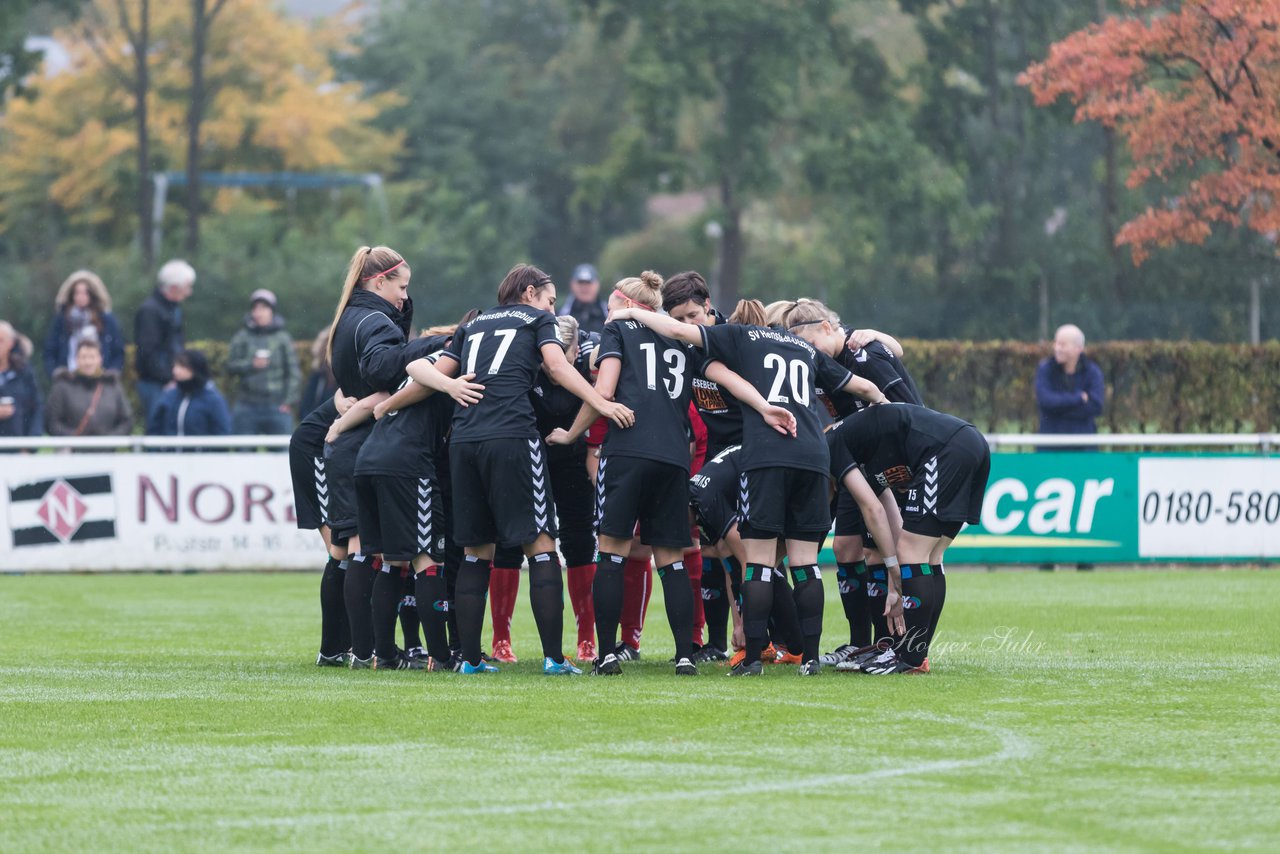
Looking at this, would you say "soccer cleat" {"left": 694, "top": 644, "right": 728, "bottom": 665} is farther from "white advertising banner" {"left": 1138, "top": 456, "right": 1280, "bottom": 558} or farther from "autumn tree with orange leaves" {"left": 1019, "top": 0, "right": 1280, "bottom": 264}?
"autumn tree with orange leaves" {"left": 1019, "top": 0, "right": 1280, "bottom": 264}

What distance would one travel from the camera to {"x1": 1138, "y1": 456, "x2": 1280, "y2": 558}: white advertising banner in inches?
667

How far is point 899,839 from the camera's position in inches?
210

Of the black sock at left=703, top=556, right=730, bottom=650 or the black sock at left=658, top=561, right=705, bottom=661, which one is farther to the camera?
the black sock at left=703, top=556, right=730, bottom=650

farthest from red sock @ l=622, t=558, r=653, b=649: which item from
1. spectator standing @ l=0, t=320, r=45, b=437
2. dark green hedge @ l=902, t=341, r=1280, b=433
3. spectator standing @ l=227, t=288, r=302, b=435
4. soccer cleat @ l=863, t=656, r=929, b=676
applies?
dark green hedge @ l=902, t=341, r=1280, b=433

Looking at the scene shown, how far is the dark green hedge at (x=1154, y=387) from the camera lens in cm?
2002

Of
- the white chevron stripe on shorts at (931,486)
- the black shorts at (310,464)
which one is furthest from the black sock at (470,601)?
the white chevron stripe on shorts at (931,486)

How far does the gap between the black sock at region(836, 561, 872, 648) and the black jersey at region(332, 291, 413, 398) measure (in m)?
2.44

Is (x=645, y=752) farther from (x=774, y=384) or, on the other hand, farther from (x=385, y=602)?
(x=385, y=602)

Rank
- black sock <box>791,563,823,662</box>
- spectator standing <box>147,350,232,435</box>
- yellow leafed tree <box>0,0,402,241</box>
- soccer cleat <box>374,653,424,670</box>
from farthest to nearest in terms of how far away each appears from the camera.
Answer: yellow leafed tree <box>0,0,402,241</box>, spectator standing <box>147,350,232,435</box>, soccer cleat <box>374,653,424,670</box>, black sock <box>791,563,823,662</box>

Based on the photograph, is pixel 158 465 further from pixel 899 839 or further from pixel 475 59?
pixel 475 59

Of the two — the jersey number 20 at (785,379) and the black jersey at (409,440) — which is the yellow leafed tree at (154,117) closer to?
the black jersey at (409,440)

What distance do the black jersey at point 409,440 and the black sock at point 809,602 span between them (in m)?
1.84

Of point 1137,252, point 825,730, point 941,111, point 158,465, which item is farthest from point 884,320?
point 825,730

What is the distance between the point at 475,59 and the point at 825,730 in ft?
189
